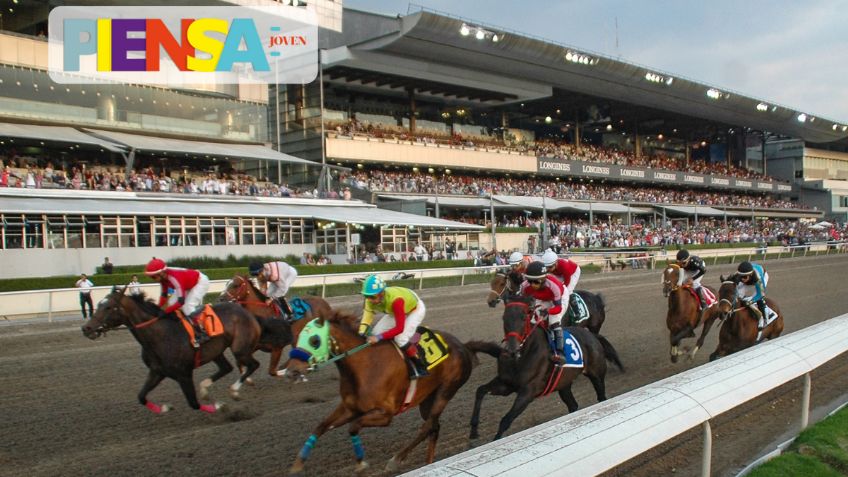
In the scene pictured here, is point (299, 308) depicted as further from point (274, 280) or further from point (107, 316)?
point (107, 316)

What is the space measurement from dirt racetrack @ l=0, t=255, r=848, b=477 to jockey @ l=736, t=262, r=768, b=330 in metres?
1.00

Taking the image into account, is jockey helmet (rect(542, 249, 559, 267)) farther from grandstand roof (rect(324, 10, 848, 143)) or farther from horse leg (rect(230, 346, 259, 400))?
grandstand roof (rect(324, 10, 848, 143))

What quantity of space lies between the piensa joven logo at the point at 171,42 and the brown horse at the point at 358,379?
25214mm

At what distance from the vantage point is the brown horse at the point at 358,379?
15.6ft

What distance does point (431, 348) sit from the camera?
5.39 metres

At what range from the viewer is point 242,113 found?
1262 inches

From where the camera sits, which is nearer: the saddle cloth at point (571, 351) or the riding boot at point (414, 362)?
the riding boot at point (414, 362)

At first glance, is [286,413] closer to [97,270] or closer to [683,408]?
[683,408]

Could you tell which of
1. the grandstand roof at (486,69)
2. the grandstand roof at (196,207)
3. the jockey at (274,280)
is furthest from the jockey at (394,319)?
the grandstand roof at (486,69)

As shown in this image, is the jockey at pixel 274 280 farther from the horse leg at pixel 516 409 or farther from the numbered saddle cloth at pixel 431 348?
the horse leg at pixel 516 409

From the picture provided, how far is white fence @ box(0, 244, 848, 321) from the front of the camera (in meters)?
14.8

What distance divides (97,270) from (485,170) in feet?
88.3

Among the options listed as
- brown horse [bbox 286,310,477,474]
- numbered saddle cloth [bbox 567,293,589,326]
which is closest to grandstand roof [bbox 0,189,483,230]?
numbered saddle cloth [bbox 567,293,589,326]

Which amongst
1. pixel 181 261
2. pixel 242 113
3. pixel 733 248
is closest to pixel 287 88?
pixel 242 113
